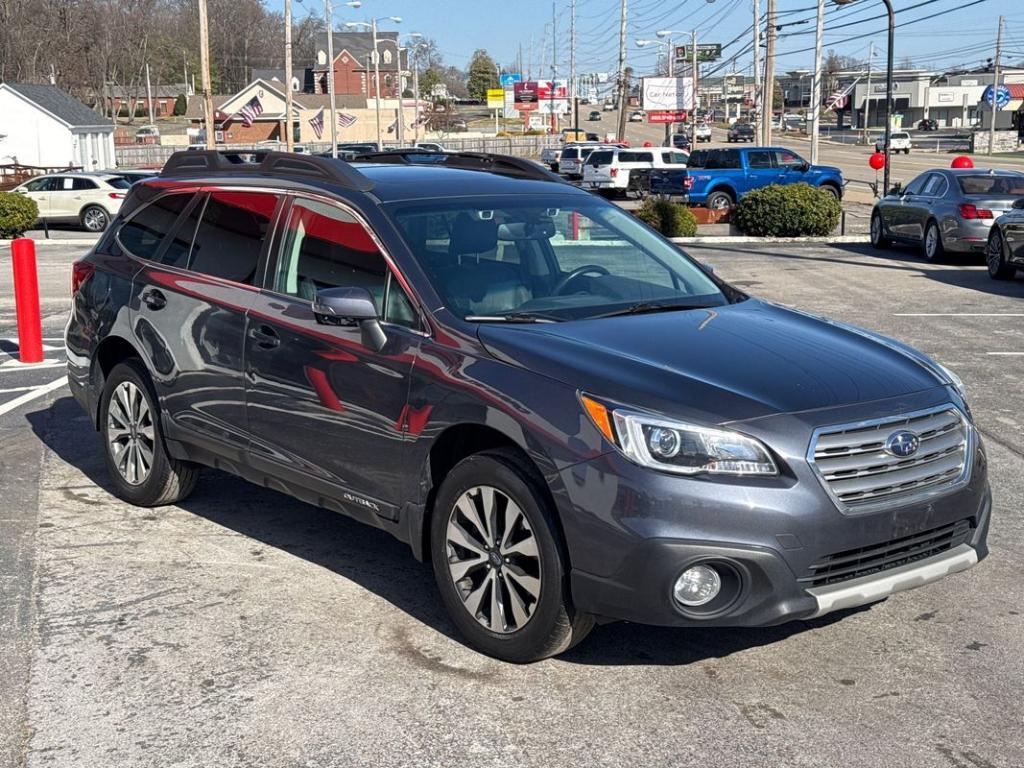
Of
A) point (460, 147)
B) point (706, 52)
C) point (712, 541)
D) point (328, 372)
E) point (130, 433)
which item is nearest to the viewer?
point (712, 541)

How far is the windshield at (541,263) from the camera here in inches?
207

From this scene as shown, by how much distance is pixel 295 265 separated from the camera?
5.76m

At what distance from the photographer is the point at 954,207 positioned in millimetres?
20016

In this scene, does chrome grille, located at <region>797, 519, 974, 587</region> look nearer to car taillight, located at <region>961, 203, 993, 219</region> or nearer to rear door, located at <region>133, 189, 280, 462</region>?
rear door, located at <region>133, 189, 280, 462</region>

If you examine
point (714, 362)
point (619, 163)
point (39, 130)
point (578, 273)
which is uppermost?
point (39, 130)

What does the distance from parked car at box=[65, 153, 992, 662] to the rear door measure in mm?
15

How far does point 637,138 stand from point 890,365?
Answer: 372 feet

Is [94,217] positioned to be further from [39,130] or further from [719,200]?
[39,130]

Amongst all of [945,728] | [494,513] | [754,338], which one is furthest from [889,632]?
[494,513]

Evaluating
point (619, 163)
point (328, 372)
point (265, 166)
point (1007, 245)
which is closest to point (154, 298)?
point (265, 166)

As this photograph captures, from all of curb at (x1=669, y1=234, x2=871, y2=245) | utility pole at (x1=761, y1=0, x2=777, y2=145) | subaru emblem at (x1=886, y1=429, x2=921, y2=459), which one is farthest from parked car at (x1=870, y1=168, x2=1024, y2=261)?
utility pole at (x1=761, y1=0, x2=777, y2=145)

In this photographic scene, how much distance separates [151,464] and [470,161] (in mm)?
2297

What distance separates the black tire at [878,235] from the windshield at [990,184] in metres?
2.93

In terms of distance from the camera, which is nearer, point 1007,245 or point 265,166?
point 265,166
